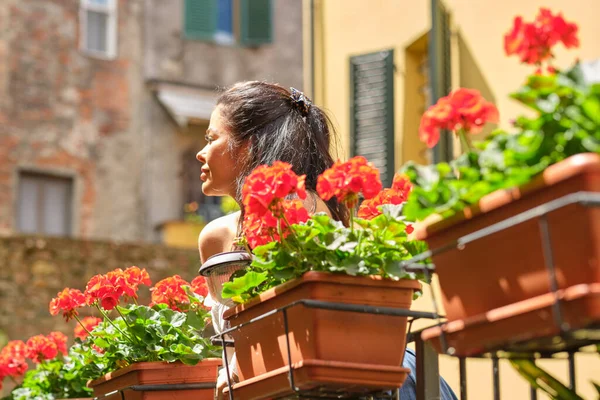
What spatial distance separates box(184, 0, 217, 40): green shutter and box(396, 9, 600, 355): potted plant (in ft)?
64.8

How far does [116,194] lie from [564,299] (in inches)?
751

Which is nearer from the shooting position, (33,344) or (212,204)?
(33,344)

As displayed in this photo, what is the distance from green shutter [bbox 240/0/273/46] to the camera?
22.2 meters


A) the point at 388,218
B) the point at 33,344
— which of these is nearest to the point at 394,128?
the point at 33,344

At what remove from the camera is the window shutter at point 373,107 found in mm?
9227

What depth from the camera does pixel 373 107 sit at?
9445mm

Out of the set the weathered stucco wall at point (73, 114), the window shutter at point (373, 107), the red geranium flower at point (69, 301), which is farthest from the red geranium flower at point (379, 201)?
the weathered stucco wall at point (73, 114)

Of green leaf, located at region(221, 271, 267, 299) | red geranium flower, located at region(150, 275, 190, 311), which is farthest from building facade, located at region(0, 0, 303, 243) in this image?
green leaf, located at region(221, 271, 267, 299)

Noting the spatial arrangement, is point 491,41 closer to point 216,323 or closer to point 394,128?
point 394,128

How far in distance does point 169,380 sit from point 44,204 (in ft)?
56.7

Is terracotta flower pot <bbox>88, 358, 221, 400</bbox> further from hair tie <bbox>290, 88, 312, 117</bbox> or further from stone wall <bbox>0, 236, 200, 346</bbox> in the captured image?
stone wall <bbox>0, 236, 200, 346</bbox>

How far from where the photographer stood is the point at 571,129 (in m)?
1.91

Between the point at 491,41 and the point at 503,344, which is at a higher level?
the point at 491,41

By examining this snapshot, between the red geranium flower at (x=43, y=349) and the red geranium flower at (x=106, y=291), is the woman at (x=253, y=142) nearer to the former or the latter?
the red geranium flower at (x=106, y=291)
